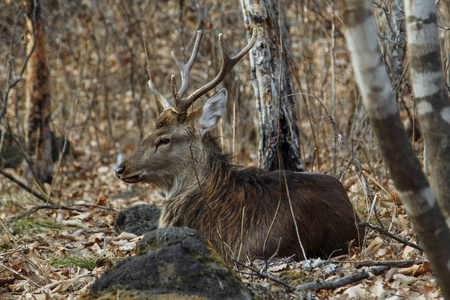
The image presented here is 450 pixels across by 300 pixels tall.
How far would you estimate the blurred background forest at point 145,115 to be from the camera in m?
5.09

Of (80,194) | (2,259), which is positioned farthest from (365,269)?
(80,194)

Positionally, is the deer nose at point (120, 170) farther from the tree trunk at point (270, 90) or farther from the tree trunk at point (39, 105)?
the tree trunk at point (39, 105)

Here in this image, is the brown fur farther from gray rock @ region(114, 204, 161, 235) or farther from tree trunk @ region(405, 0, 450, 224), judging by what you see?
tree trunk @ region(405, 0, 450, 224)

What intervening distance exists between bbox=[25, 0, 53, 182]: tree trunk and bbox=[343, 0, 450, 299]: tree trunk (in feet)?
23.4

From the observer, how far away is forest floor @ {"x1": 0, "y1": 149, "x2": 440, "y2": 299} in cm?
346

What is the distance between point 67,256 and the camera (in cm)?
500

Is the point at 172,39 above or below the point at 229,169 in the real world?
above

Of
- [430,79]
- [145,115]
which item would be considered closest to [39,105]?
[145,115]

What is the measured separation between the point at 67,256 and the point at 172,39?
9493 millimetres

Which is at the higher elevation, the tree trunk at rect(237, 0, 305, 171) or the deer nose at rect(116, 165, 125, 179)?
the tree trunk at rect(237, 0, 305, 171)

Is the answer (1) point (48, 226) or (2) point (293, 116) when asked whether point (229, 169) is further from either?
(1) point (48, 226)

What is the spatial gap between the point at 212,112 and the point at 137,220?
1.62 m

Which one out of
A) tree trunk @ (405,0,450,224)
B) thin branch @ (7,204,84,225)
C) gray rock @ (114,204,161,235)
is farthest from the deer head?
tree trunk @ (405,0,450,224)

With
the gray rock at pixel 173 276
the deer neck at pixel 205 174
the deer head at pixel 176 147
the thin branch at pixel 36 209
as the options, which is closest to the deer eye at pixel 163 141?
the deer head at pixel 176 147
